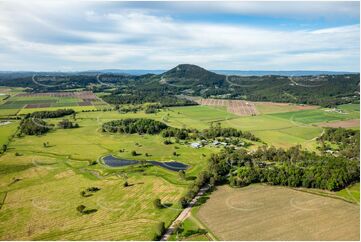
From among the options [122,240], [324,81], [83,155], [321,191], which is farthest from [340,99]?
[122,240]

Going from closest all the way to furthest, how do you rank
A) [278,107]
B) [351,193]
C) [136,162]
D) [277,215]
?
1. [277,215]
2. [351,193]
3. [136,162]
4. [278,107]

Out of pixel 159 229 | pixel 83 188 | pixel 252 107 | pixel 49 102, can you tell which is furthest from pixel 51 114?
pixel 159 229

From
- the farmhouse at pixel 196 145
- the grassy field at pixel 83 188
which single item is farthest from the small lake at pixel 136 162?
the farmhouse at pixel 196 145

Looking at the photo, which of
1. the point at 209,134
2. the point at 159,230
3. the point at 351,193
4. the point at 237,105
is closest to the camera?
the point at 159,230

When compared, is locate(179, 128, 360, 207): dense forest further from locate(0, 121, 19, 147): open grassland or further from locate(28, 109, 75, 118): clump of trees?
locate(28, 109, 75, 118): clump of trees

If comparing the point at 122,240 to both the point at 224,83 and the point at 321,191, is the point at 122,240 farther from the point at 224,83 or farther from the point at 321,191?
the point at 224,83

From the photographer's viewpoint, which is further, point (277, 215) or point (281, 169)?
point (281, 169)

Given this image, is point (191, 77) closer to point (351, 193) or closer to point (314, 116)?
point (314, 116)

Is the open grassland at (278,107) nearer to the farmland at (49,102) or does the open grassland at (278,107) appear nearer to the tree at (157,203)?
the farmland at (49,102)
